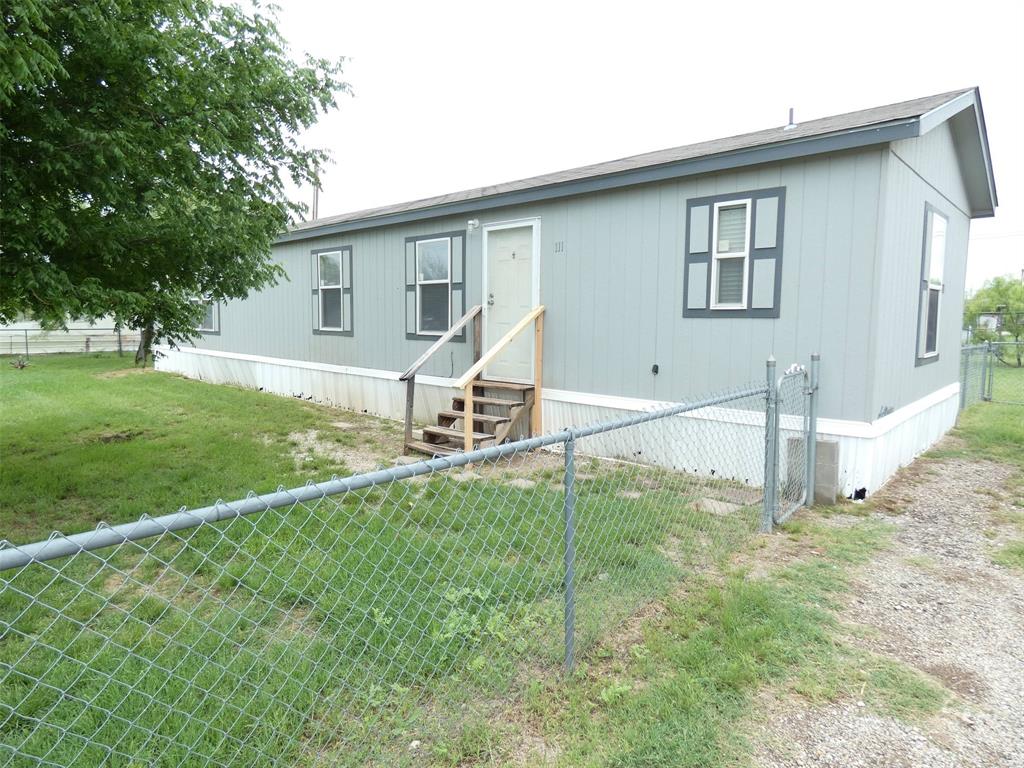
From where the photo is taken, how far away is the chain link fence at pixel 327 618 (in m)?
2.10

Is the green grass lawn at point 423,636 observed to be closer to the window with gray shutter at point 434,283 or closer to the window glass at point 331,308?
the window with gray shutter at point 434,283

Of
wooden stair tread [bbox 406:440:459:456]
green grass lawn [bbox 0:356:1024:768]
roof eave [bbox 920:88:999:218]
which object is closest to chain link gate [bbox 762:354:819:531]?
green grass lawn [bbox 0:356:1024:768]

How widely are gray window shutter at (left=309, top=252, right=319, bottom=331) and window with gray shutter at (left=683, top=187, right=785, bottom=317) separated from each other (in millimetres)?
6806

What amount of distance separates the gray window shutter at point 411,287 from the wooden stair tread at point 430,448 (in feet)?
7.54

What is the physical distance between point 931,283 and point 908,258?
50.2 inches

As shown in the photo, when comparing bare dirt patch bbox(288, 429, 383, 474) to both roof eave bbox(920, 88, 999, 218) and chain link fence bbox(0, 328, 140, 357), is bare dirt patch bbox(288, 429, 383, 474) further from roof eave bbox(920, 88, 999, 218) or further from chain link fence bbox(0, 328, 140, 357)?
chain link fence bbox(0, 328, 140, 357)

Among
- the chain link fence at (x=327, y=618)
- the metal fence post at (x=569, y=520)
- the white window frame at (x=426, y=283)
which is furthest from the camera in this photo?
the white window frame at (x=426, y=283)

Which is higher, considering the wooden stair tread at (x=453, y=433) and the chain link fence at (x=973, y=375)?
the chain link fence at (x=973, y=375)

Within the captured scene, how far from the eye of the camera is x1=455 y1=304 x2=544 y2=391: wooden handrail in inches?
253

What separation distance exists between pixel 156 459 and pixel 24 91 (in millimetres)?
3553

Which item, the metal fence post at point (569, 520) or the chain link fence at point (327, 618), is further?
the metal fence post at point (569, 520)

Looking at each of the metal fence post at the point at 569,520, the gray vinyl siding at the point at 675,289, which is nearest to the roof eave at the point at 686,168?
the gray vinyl siding at the point at 675,289

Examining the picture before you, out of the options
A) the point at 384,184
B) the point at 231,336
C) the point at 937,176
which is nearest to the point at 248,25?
the point at 937,176

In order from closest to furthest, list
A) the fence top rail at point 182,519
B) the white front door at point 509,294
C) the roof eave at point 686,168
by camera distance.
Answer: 1. the fence top rail at point 182,519
2. the roof eave at point 686,168
3. the white front door at point 509,294
